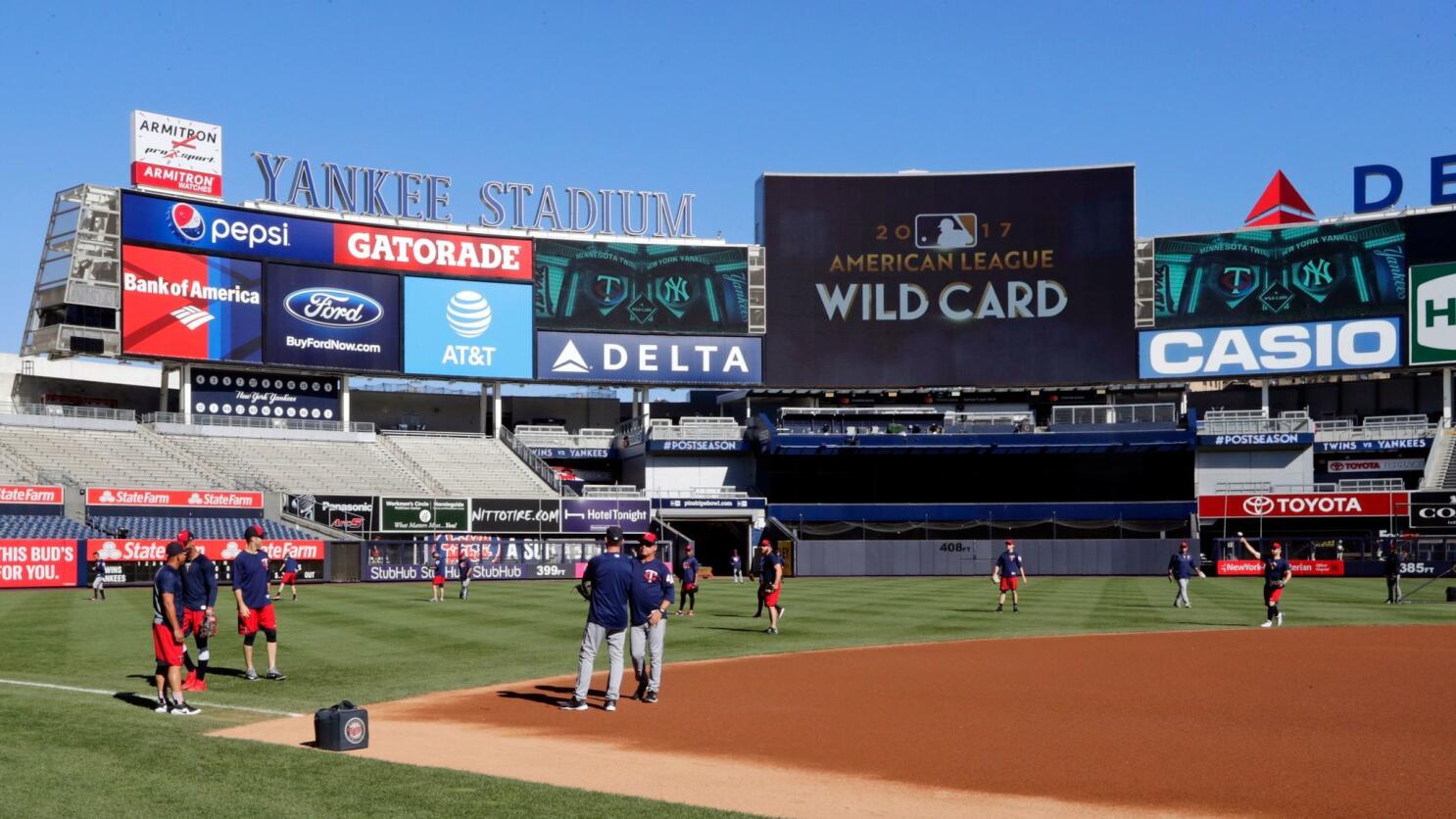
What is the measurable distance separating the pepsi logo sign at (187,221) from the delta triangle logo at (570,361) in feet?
65.0

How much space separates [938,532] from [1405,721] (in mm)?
58956

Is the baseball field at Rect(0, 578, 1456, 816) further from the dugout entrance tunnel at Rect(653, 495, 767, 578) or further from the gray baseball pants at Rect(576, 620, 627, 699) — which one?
the dugout entrance tunnel at Rect(653, 495, 767, 578)

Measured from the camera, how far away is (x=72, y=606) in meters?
38.3

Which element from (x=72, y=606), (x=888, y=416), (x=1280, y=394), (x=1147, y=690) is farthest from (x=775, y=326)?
(x=1147, y=690)

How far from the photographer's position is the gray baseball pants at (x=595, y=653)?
16.8m

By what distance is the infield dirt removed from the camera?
1230cm

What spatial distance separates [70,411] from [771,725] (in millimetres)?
61411

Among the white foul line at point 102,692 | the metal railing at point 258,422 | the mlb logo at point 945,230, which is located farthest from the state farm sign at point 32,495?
the mlb logo at point 945,230

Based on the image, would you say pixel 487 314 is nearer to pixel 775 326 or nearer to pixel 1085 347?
pixel 775 326

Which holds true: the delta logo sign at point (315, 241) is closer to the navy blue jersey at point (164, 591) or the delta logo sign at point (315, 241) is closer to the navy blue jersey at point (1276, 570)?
the navy blue jersey at point (1276, 570)

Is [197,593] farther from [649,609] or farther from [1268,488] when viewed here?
[1268,488]

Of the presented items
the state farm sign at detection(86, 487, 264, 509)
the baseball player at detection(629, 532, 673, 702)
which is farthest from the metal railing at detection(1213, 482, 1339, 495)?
the baseball player at detection(629, 532, 673, 702)

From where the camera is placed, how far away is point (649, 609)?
56.7 ft

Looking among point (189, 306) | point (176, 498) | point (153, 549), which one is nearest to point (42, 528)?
point (153, 549)
